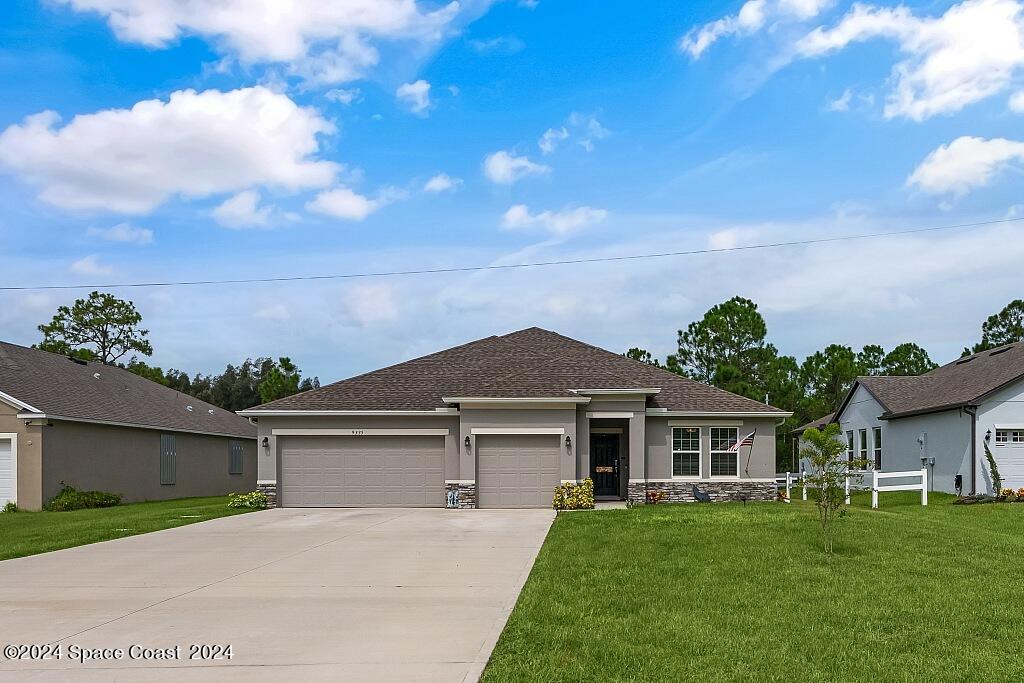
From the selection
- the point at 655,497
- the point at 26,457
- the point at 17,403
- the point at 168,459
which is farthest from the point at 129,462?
the point at 655,497

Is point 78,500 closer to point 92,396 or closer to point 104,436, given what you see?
point 104,436

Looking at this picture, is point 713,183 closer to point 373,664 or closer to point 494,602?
point 494,602

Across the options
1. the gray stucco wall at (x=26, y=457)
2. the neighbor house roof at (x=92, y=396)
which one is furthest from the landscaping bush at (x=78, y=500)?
the neighbor house roof at (x=92, y=396)

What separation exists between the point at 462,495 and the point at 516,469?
1623mm

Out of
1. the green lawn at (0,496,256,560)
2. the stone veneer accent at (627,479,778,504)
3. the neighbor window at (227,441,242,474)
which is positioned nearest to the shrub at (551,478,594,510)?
the stone veneer accent at (627,479,778,504)

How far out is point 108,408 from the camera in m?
30.6

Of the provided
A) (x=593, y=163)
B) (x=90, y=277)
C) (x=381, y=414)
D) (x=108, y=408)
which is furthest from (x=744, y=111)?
(x=90, y=277)

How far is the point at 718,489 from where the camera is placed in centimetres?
2628

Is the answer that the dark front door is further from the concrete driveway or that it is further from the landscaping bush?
the landscaping bush

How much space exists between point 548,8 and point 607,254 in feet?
35.9

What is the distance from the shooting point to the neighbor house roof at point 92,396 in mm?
27219

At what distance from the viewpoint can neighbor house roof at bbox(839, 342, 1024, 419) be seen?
91.5 ft

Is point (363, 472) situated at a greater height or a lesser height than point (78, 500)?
greater

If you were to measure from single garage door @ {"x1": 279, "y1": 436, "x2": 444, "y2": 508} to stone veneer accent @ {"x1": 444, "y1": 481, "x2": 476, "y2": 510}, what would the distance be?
81 cm
